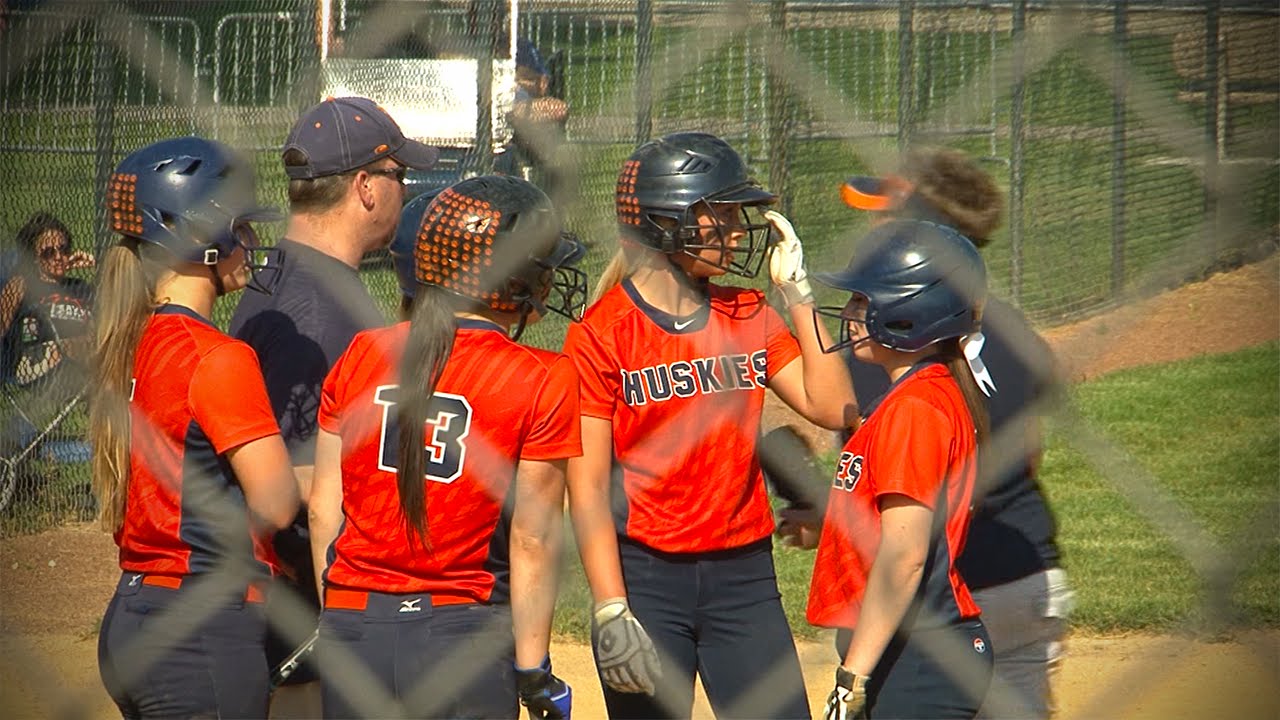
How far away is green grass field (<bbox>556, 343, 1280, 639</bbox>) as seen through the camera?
231 inches

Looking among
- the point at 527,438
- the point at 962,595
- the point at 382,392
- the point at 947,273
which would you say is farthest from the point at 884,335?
the point at 382,392

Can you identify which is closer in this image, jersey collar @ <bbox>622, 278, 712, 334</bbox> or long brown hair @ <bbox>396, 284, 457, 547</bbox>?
long brown hair @ <bbox>396, 284, 457, 547</bbox>

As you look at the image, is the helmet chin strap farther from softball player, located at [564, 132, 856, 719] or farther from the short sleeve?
the short sleeve

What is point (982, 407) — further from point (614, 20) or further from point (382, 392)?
point (614, 20)

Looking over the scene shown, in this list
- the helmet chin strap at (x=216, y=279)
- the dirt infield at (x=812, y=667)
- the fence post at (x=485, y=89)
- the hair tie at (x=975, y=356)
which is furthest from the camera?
the fence post at (x=485, y=89)

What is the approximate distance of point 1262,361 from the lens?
898 cm

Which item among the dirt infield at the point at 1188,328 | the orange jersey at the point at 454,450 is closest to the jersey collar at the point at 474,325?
the orange jersey at the point at 454,450

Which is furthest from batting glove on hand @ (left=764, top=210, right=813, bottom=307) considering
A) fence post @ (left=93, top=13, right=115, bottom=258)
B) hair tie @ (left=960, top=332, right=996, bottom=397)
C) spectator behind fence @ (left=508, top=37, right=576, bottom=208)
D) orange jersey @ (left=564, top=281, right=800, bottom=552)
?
fence post @ (left=93, top=13, right=115, bottom=258)

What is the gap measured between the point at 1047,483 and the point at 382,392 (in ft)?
17.9

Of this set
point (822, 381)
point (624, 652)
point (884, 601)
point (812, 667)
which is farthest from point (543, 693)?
point (812, 667)

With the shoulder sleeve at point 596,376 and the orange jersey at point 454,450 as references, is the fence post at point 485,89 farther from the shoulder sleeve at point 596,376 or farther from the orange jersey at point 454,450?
the orange jersey at point 454,450

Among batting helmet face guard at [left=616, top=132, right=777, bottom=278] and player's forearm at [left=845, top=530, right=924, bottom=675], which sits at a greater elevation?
batting helmet face guard at [left=616, top=132, right=777, bottom=278]

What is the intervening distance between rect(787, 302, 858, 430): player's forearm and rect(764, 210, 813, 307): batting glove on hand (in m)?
0.03

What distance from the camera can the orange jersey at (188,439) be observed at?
301cm
